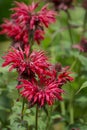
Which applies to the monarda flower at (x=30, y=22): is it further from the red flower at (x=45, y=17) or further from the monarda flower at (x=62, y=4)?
the monarda flower at (x=62, y=4)

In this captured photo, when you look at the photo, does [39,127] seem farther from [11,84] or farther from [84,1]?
[84,1]

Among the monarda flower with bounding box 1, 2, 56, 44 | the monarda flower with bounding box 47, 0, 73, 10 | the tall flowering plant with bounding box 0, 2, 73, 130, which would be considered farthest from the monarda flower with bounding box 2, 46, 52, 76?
the monarda flower with bounding box 47, 0, 73, 10

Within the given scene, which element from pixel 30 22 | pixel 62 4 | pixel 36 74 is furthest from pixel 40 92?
pixel 62 4

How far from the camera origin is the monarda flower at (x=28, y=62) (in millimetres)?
1971

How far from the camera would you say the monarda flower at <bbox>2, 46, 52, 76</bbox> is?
77.6 inches

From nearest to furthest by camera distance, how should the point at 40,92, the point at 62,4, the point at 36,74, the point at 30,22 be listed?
the point at 40,92 < the point at 36,74 < the point at 30,22 < the point at 62,4

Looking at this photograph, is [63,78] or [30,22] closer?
[63,78]

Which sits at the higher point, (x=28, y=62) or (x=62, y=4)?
(x=28, y=62)

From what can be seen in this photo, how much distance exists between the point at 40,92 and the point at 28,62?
155 mm

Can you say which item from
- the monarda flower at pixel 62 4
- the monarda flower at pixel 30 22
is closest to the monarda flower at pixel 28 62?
the monarda flower at pixel 30 22

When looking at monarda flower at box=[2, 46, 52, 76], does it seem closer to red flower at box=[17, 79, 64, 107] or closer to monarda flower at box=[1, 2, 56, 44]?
red flower at box=[17, 79, 64, 107]

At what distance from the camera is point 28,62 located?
2004 mm

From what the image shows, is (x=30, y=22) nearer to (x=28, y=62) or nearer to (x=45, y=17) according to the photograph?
(x=45, y=17)

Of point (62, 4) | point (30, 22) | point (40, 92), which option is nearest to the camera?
point (40, 92)
